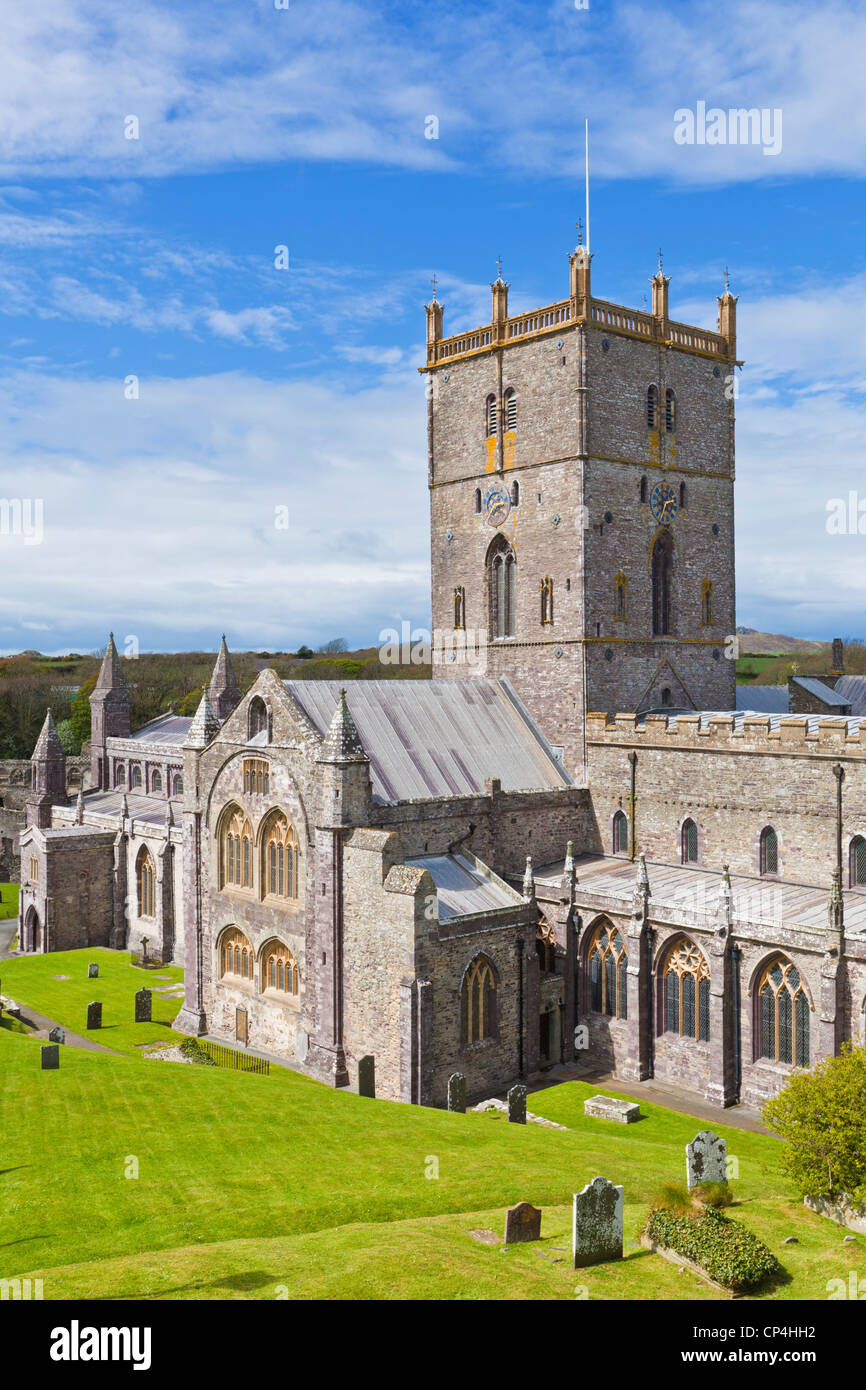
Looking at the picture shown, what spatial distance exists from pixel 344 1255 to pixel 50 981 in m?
32.9

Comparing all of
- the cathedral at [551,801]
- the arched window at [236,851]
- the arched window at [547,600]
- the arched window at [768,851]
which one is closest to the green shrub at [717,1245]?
the cathedral at [551,801]

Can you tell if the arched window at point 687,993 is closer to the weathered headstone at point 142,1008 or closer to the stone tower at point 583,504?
the stone tower at point 583,504

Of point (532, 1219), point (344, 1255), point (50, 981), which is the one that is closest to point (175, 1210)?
point (344, 1255)

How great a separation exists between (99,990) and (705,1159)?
3044 centimetres

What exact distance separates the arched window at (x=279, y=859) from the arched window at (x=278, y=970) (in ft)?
6.03

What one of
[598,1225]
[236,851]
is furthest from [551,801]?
[598,1225]

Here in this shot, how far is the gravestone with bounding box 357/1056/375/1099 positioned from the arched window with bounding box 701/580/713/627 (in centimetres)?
2357

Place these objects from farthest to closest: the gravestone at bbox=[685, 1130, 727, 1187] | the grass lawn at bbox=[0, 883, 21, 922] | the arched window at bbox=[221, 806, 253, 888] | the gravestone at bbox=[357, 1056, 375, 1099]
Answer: the grass lawn at bbox=[0, 883, 21, 922]
the arched window at bbox=[221, 806, 253, 888]
the gravestone at bbox=[357, 1056, 375, 1099]
the gravestone at bbox=[685, 1130, 727, 1187]

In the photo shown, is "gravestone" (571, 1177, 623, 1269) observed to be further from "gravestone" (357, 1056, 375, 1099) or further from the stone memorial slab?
"gravestone" (357, 1056, 375, 1099)

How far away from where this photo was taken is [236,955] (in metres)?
36.0

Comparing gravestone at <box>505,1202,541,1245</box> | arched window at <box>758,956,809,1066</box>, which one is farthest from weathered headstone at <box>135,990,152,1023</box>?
gravestone at <box>505,1202,541,1245</box>

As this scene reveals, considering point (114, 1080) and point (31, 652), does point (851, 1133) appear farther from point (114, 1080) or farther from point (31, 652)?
point (31, 652)

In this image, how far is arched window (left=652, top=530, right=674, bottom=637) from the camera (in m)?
41.1
